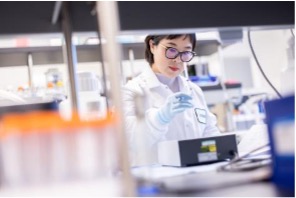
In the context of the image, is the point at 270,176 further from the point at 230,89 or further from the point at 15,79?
the point at 230,89

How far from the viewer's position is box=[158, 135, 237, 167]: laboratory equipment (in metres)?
1.02

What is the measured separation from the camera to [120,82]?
0.49 m

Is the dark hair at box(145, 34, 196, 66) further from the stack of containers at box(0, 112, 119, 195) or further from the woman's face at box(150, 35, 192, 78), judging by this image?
the stack of containers at box(0, 112, 119, 195)

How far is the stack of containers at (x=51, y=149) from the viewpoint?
74 centimetres

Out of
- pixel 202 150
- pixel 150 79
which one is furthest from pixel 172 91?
pixel 202 150

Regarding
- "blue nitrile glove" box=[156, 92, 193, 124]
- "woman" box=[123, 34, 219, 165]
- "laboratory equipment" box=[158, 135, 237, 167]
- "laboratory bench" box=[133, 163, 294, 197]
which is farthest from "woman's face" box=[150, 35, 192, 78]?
"laboratory bench" box=[133, 163, 294, 197]

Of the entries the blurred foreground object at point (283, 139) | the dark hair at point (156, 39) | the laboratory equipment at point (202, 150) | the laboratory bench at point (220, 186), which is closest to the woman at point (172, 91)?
the dark hair at point (156, 39)

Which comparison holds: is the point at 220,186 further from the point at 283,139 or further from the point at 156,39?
the point at 156,39

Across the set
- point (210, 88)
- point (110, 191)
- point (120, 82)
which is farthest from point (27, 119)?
point (210, 88)

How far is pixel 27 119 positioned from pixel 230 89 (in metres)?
2.92

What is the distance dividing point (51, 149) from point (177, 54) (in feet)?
3.39

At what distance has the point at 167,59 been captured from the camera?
68.0 inches

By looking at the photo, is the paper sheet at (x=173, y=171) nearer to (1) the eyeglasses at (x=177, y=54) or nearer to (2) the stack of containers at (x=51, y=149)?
(2) the stack of containers at (x=51, y=149)

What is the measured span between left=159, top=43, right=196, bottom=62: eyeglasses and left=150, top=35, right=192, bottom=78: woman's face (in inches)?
0.6
